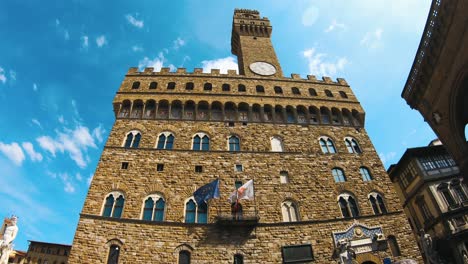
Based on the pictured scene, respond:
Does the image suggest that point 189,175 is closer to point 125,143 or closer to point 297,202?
point 125,143

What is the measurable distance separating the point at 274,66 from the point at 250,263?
60.3ft

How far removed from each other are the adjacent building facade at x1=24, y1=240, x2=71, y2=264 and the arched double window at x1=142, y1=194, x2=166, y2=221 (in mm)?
40890

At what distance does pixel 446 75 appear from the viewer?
1134cm

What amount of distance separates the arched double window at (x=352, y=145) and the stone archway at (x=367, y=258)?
25.7ft

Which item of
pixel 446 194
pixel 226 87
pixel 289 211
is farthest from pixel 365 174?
pixel 226 87

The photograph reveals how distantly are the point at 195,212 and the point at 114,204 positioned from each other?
481 cm

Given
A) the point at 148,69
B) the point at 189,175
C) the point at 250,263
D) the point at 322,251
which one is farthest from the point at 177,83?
the point at 322,251

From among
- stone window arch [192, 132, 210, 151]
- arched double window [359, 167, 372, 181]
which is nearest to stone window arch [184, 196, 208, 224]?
stone window arch [192, 132, 210, 151]

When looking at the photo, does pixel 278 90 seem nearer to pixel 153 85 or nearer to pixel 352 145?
pixel 352 145

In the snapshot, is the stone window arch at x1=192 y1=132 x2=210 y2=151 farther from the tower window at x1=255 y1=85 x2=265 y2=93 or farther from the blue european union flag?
the tower window at x1=255 y1=85 x2=265 y2=93

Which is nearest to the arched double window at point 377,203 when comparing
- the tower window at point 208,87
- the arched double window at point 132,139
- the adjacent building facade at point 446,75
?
the adjacent building facade at point 446,75

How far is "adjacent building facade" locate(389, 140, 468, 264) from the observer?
19.6 meters

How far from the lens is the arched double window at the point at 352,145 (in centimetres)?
2105

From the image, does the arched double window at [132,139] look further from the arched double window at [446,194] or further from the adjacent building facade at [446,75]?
the arched double window at [446,194]
